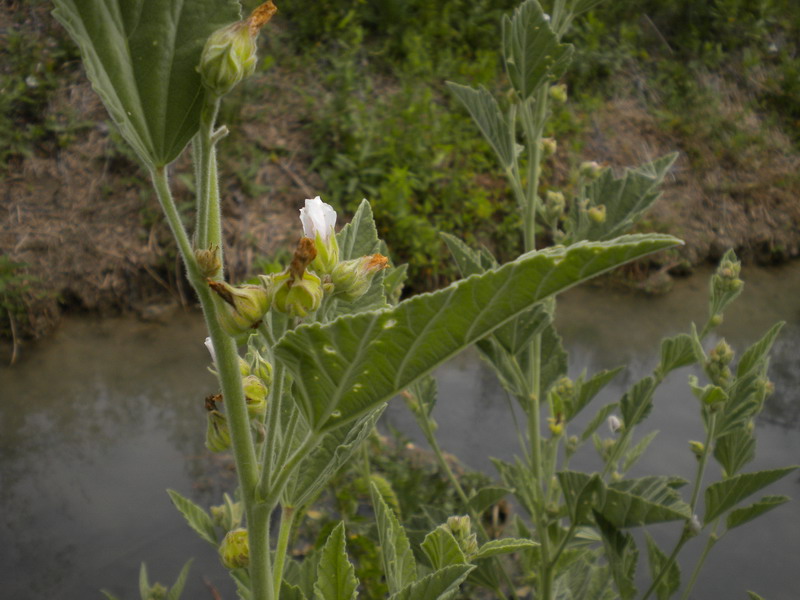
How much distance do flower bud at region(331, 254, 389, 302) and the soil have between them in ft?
5.34

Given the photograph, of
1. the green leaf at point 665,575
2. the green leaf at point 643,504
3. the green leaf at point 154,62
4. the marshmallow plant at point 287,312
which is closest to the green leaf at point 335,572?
the marshmallow plant at point 287,312

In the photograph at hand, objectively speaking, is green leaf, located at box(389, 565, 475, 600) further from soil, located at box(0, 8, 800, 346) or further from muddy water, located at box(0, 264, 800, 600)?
soil, located at box(0, 8, 800, 346)

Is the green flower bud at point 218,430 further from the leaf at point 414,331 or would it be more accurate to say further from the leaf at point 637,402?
the leaf at point 637,402

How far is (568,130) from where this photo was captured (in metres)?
2.58

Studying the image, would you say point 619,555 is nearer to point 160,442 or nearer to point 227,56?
point 227,56

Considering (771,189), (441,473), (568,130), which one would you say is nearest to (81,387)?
(441,473)

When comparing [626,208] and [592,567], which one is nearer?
[626,208]

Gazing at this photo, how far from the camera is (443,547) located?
484 mm

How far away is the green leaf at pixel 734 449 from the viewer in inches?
37.6

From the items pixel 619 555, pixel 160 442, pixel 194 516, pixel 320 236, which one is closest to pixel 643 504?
pixel 619 555

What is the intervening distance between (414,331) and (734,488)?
716 millimetres

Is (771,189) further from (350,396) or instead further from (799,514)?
(350,396)

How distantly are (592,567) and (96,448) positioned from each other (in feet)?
3.39

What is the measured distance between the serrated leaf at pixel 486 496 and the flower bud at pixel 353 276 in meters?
0.66
